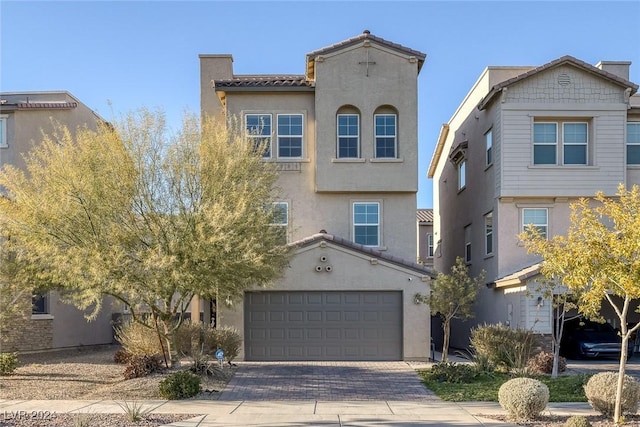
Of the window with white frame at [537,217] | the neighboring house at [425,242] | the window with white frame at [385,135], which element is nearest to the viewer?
the window with white frame at [537,217]

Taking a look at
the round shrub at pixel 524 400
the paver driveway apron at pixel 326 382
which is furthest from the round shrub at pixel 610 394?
the paver driveway apron at pixel 326 382

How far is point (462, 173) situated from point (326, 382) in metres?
14.6

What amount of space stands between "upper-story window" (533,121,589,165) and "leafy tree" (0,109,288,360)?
1102cm

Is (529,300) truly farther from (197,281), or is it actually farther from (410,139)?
(197,281)

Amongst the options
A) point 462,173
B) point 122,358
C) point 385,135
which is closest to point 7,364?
point 122,358

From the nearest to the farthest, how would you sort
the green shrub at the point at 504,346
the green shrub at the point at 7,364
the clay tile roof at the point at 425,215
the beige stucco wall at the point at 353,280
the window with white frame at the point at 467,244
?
1. the green shrub at the point at 7,364
2. the green shrub at the point at 504,346
3. the beige stucco wall at the point at 353,280
4. the window with white frame at the point at 467,244
5. the clay tile roof at the point at 425,215

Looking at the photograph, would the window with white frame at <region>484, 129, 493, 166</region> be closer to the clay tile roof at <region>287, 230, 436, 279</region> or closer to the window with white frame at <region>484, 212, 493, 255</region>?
the window with white frame at <region>484, 212, 493, 255</region>

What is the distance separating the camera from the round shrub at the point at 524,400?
10.3m

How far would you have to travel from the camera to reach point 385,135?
68.7 ft

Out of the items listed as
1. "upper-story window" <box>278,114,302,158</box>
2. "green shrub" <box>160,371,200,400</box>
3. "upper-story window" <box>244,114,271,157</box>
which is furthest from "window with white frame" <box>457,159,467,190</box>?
"green shrub" <box>160,371,200,400</box>

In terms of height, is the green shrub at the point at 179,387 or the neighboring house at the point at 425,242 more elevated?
the neighboring house at the point at 425,242

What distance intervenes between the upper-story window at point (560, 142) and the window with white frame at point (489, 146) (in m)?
1.66

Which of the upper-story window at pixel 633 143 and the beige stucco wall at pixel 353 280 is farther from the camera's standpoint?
the upper-story window at pixel 633 143

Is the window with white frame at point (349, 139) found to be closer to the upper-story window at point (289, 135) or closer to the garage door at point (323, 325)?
the upper-story window at point (289, 135)
